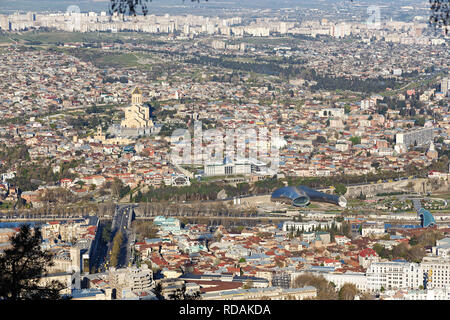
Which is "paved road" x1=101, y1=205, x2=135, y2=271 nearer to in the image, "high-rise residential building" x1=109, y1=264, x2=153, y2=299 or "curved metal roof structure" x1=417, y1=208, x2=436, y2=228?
"high-rise residential building" x1=109, y1=264, x2=153, y2=299

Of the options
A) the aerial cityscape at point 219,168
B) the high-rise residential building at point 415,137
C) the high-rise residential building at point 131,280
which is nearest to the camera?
the high-rise residential building at point 131,280

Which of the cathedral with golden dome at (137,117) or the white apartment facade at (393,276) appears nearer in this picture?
the white apartment facade at (393,276)

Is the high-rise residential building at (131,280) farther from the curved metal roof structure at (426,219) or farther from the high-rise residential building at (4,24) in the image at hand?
the high-rise residential building at (4,24)

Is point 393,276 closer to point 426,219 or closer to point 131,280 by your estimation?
point 131,280

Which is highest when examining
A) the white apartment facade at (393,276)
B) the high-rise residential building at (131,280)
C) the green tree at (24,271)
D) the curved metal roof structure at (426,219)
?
the green tree at (24,271)

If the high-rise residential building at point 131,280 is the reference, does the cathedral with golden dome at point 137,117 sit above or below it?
below

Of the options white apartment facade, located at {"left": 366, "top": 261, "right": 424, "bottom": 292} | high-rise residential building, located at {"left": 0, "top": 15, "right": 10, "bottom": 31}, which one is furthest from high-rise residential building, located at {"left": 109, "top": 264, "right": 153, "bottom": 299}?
high-rise residential building, located at {"left": 0, "top": 15, "right": 10, "bottom": 31}

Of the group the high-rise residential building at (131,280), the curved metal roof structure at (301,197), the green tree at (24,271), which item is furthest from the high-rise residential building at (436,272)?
the green tree at (24,271)
